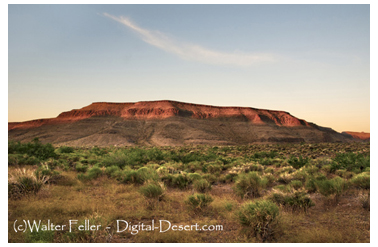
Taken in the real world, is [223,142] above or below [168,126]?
below

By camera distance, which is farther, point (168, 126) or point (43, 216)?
point (168, 126)

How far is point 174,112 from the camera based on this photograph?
360 feet

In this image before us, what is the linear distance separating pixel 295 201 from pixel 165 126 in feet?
290

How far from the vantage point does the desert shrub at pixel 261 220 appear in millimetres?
5095

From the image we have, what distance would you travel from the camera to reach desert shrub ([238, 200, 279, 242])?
5.09 m

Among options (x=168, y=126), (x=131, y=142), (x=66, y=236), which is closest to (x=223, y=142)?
(x=168, y=126)

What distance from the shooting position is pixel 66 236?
4977 millimetres

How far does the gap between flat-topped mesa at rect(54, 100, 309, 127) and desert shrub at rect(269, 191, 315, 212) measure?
332 ft

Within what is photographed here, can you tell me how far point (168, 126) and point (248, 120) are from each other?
4844 centimetres

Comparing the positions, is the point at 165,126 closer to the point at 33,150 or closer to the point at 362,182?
the point at 33,150

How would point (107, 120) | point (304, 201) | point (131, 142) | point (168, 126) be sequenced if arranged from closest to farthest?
point (304, 201) → point (131, 142) → point (168, 126) → point (107, 120)

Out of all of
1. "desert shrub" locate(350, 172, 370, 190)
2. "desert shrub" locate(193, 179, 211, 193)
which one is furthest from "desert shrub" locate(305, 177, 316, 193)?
"desert shrub" locate(193, 179, 211, 193)

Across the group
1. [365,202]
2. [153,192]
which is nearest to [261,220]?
[153,192]
